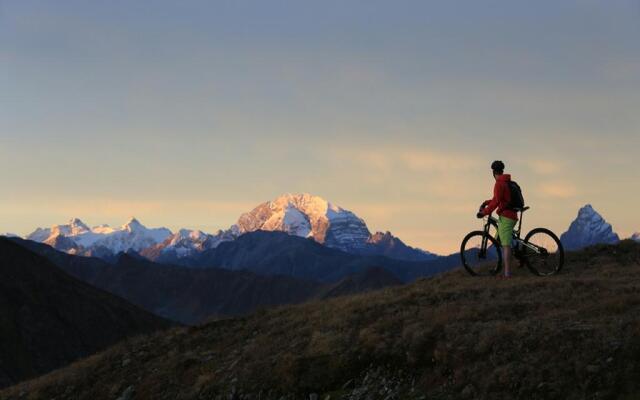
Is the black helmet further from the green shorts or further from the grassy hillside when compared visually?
the grassy hillside

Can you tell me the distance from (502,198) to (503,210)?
31cm

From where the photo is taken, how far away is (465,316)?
42.0ft

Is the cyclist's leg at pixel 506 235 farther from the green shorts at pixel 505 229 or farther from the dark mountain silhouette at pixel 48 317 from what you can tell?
the dark mountain silhouette at pixel 48 317

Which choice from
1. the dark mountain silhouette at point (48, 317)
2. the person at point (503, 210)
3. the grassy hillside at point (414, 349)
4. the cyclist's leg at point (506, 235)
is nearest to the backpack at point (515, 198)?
the person at point (503, 210)

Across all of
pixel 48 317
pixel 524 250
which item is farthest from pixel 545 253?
pixel 48 317

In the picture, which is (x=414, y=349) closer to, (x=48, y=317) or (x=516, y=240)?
(x=516, y=240)

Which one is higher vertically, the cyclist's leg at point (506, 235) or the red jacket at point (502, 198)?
the red jacket at point (502, 198)

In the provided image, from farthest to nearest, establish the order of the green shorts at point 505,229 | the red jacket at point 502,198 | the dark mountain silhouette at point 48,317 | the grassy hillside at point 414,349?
1. the dark mountain silhouette at point 48,317
2. the green shorts at point 505,229
3. the red jacket at point 502,198
4. the grassy hillside at point 414,349

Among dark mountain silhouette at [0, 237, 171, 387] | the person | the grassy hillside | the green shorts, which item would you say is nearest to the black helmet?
the person

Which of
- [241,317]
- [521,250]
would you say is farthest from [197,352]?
[521,250]

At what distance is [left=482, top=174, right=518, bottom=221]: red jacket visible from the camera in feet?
54.1

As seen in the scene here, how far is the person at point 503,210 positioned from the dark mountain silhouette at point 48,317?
310ft

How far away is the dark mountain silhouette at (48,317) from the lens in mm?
107188

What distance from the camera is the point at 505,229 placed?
54.9 ft
